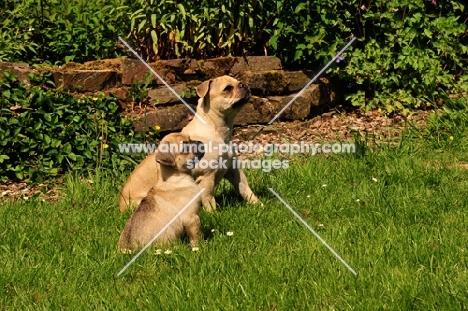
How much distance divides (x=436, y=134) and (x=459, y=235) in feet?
10.9

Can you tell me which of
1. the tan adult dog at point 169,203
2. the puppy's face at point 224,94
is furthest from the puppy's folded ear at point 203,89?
the tan adult dog at point 169,203

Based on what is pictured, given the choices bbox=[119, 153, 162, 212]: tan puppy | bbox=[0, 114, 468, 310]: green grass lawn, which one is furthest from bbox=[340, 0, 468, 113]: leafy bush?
bbox=[119, 153, 162, 212]: tan puppy

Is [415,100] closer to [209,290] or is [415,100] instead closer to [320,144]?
[320,144]

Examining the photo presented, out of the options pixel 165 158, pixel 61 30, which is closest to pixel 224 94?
pixel 165 158

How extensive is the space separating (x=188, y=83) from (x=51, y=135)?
6.46ft

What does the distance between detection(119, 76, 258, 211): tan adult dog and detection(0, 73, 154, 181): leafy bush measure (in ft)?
3.41

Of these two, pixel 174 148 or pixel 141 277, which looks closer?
pixel 141 277

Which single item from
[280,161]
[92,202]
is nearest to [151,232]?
[92,202]

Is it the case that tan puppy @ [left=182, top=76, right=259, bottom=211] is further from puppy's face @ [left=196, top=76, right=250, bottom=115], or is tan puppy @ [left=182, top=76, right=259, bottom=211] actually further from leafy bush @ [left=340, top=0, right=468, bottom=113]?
leafy bush @ [left=340, top=0, right=468, bottom=113]

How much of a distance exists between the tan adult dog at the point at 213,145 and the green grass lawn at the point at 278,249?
205mm

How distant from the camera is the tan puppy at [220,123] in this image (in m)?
6.83

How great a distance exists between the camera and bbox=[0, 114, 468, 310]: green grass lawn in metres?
4.43

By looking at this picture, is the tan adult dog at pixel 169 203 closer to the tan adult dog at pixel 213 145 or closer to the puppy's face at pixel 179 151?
the puppy's face at pixel 179 151

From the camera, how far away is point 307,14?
30.9 feet
